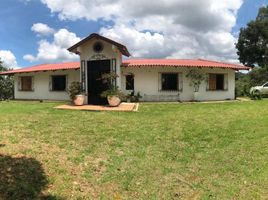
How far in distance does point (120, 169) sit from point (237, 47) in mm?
47058

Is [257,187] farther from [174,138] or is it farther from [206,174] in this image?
[174,138]

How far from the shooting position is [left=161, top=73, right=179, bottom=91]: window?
21.2 m

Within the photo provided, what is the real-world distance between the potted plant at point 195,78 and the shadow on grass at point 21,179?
15354 millimetres

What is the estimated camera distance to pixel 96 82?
61.3ft

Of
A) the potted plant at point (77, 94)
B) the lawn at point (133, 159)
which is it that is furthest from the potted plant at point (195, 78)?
the lawn at point (133, 159)

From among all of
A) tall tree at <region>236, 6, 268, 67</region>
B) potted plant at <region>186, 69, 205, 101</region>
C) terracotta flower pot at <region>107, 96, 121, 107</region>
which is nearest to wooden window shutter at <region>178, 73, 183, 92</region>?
potted plant at <region>186, 69, 205, 101</region>

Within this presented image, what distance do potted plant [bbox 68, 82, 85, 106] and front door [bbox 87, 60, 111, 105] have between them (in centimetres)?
65

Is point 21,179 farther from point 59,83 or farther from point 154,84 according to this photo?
point 59,83

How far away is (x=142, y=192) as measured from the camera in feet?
19.5

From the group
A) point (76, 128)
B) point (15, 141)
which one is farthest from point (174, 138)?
point (15, 141)

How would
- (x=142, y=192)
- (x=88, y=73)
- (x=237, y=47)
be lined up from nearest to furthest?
(x=142, y=192) < (x=88, y=73) < (x=237, y=47)

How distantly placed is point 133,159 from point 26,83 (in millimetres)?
19356

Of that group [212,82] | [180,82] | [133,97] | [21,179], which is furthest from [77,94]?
[21,179]

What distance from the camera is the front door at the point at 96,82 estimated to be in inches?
728
